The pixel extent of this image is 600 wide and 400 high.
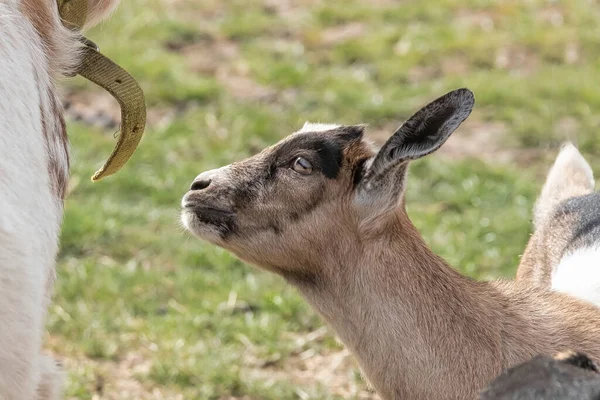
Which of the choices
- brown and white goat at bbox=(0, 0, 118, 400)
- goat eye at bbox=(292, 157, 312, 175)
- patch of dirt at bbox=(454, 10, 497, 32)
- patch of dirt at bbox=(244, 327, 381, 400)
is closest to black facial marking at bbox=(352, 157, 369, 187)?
goat eye at bbox=(292, 157, 312, 175)

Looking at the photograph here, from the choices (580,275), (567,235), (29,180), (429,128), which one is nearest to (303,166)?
(429,128)

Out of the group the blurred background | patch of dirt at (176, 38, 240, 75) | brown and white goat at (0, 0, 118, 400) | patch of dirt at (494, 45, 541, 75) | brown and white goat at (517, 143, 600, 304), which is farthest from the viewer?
patch of dirt at (176, 38, 240, 75)

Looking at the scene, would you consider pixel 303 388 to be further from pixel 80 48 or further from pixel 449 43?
pixel 449 43

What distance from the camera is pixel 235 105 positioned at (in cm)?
842

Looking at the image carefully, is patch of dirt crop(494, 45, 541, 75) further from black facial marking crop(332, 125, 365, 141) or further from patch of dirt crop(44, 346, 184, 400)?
black facial marking crop(332, 125, 365, 141)

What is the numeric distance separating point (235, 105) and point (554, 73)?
2511 mm

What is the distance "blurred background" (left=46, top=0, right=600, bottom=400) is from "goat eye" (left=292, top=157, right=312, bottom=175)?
1.57 m

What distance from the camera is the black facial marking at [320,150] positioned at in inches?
159

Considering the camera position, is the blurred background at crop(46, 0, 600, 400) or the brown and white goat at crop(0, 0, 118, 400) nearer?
the brown and white goat at crop(0, 0, 118, 400)

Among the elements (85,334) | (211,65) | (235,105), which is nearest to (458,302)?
(85,334)

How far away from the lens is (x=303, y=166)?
4.04m

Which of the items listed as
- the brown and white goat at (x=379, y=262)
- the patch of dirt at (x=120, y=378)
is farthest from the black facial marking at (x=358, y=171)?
the patch of dirt at (x=120, y=378)

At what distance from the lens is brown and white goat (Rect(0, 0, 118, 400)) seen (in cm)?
303

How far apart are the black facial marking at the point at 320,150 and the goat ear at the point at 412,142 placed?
0.14m
